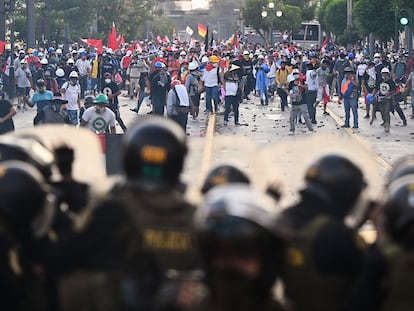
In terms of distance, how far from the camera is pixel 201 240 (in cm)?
338

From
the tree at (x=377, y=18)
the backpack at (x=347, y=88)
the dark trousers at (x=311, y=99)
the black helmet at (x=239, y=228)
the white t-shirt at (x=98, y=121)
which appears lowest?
the dark trousers at (x=311, y=99)

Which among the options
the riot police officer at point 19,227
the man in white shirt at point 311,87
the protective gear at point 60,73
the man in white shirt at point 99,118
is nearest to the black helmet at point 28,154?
the riot police officer at point 19,227

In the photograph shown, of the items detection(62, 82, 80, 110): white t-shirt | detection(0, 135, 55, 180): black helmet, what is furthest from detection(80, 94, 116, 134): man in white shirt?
detection(0, 135, 55, 180): black helmet

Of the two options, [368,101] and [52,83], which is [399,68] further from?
[52,83]

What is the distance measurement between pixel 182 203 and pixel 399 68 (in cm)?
3411

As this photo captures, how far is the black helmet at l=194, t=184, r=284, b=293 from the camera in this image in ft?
10.9

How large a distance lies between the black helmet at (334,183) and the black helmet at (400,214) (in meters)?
0.25

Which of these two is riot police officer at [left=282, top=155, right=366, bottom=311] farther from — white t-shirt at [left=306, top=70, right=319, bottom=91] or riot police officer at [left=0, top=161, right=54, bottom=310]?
white t-shirt at [left=306, top=70, right=319, bottom=91]

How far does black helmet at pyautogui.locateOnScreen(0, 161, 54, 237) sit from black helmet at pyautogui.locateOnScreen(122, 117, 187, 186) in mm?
337

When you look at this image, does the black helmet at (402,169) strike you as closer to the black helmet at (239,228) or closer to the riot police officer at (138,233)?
the riot police officer at (138,233)

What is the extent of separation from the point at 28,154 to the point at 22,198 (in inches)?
42.9

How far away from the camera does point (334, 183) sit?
4480 millimetres

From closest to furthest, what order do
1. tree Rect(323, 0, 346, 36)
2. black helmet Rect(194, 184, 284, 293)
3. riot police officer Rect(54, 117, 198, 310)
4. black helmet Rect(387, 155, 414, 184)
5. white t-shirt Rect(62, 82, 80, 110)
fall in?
black helmet Rect(194, 184, 284, 293) → riot police officer Rect(54, 117, 198, 310) → black helmet Rect(387, 155, 414, 184) → white t-shirt Rect(62, 82, 80, 110) → tree Rect(323, 0, 346, 36)

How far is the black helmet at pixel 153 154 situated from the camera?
429cm
